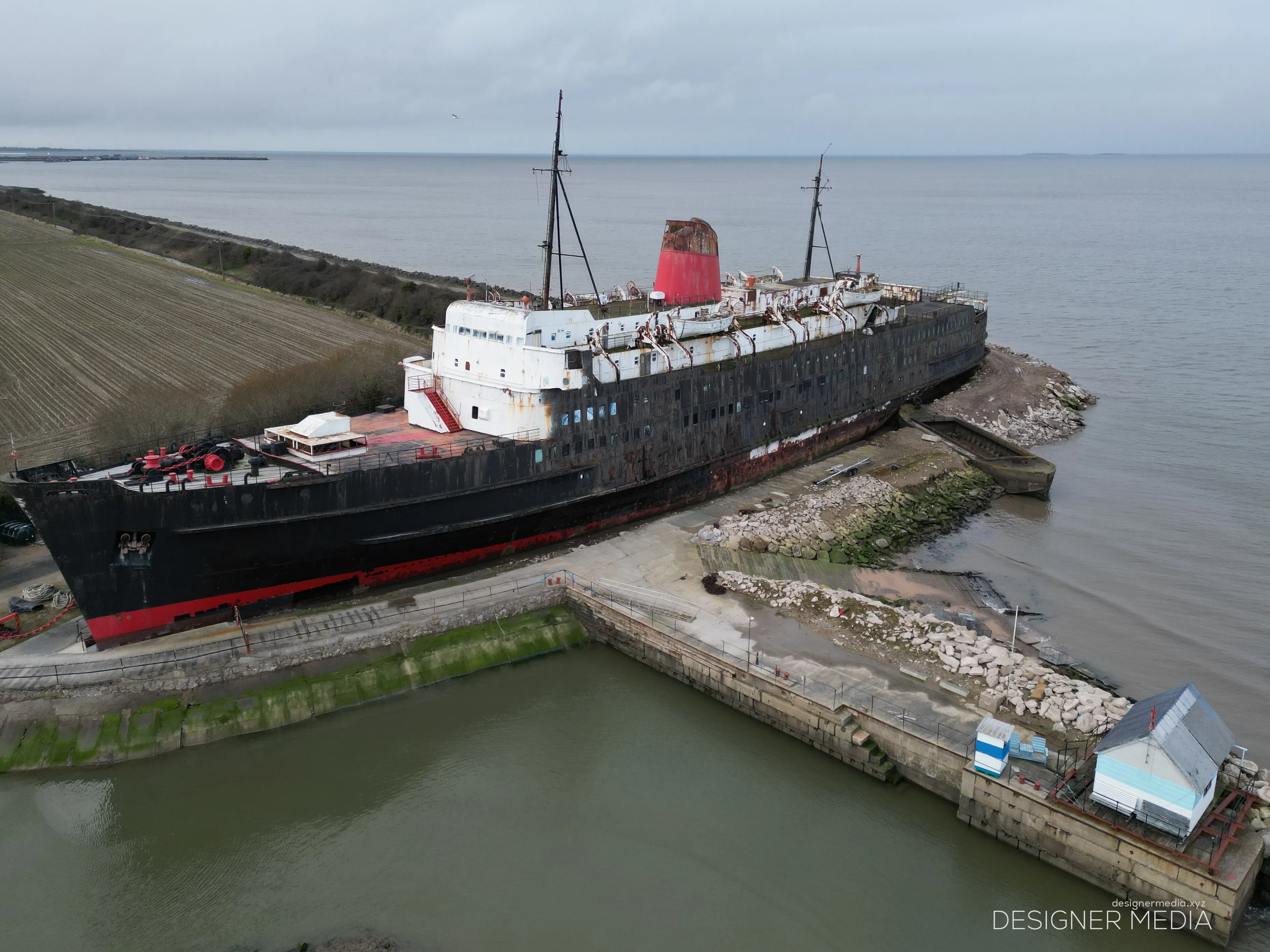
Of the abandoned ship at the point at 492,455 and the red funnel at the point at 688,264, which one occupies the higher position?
the red funnel at the point at 688,264

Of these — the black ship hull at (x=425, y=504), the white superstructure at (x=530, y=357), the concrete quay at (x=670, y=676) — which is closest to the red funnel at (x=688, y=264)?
the white superstructure at (x=530, y=357)

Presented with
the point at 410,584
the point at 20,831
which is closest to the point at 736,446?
the point at 410,584

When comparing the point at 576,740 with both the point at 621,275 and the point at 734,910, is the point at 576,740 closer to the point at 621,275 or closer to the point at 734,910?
the point at 734,910

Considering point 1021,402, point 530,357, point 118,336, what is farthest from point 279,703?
point 118,336

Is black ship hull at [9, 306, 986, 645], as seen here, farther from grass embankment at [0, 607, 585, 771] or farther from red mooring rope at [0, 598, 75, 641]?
grass embankment at [0, 607, 585, 771]

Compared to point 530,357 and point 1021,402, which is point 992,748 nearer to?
point 530,357

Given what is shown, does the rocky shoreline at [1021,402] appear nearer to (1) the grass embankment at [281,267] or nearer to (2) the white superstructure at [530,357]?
(2) the white superstructure at [530,357]

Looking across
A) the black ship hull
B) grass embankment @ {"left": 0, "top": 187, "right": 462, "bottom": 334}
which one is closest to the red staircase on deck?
the black ship hull
